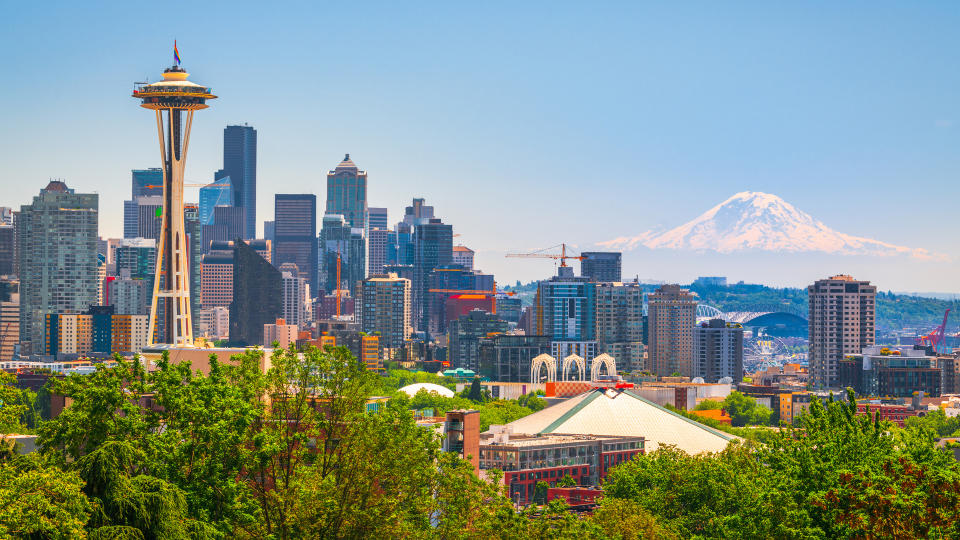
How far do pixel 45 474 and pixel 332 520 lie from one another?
36.0ft

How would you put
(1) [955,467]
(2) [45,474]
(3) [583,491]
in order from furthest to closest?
1. (3) [583,491]
2. (1) [955,467]
3. (2) [45,474]

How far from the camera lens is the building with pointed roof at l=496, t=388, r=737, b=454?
159 metres

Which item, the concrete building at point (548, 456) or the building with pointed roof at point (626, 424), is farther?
the building with pointed roof at point (626, 424)

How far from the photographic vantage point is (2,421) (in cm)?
5659

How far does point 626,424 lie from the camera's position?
16575cm

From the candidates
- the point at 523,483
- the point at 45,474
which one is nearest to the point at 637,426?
the point at 523,483

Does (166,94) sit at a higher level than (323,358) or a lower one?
higher

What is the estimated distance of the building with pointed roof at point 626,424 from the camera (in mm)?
158875

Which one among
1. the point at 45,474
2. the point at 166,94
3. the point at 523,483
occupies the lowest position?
the point at 523,483

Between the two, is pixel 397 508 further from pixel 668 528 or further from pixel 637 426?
pixel 637 426

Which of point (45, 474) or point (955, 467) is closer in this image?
point (45, 474)

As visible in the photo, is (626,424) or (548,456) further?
(626,424)

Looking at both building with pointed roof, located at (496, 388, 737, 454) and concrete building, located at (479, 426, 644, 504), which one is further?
building with pointed roof, located at (496, 388, 737, 454)

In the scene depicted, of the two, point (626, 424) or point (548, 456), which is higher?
point (626, 424)
